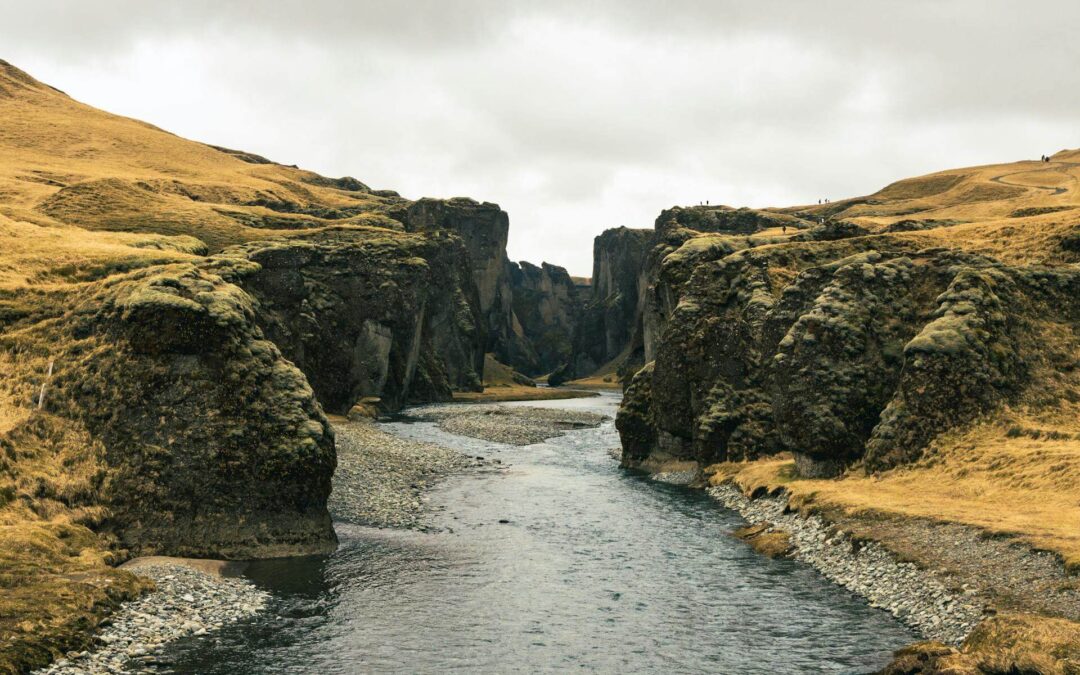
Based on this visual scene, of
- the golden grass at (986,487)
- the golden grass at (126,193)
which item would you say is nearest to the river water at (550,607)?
the golden grass at (986,487)

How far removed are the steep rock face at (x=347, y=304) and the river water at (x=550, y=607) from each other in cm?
4461

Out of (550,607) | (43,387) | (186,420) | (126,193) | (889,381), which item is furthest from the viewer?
(126,193)

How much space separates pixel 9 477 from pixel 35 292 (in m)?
18.9

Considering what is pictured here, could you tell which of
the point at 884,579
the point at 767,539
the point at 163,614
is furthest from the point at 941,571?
the point at 163,614

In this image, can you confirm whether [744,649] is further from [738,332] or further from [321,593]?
[738,332]

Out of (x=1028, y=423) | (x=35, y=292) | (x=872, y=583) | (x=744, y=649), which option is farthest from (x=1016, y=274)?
(x=35, y=292)

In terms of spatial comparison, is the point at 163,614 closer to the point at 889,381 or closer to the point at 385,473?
the point at 385,473

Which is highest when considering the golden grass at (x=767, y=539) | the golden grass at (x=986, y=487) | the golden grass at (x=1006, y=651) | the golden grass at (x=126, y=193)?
the golden grass at (x=126, y=193)

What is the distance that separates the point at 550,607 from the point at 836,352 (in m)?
35.7

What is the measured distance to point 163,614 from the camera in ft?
104

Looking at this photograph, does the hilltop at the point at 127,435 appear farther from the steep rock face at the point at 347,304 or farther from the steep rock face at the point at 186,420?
the steep rock face at the point at 347,304

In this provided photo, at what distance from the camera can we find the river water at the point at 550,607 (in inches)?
1156

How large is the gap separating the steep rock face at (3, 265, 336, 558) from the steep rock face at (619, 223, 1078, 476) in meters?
35.2

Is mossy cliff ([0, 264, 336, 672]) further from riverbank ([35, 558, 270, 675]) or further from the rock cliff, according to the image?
the rock cliff
